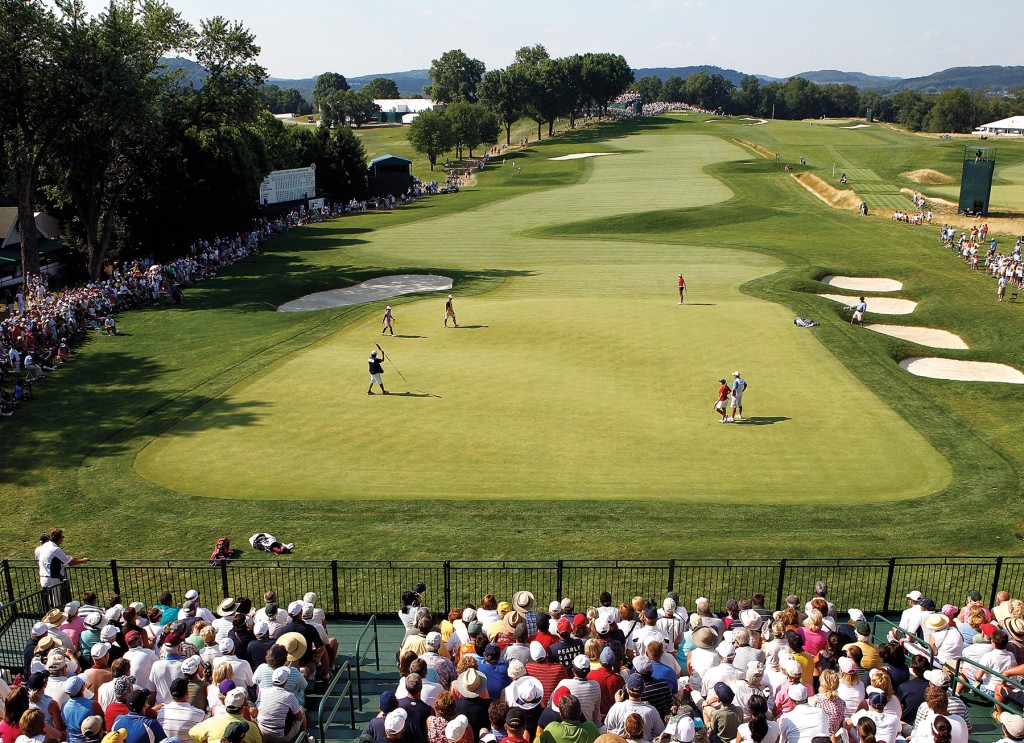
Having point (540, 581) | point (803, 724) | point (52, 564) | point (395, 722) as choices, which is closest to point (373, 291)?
point (52, 564)

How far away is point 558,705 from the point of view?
9.55 metres

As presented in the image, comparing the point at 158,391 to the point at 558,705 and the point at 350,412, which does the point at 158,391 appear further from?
the point at 558,705

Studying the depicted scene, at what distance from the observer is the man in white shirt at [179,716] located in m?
9.60

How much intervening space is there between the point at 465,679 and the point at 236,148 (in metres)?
A: 60.7

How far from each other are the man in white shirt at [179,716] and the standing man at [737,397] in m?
19.6

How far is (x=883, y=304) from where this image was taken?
46031 mm

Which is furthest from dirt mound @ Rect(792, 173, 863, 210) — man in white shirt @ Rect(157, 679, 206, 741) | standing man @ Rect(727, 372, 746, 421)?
man in white shirt @ Rect(157, 679, 206, 741)

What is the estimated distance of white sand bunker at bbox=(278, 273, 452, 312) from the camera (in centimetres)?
4572

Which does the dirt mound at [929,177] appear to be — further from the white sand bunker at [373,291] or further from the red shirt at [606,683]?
the red shirt at [606,683]

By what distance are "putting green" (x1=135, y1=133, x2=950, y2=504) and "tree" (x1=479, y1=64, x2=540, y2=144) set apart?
12244 centimetres

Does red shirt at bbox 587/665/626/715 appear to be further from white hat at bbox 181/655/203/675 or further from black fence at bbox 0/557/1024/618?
black fence at bbox 0/557/1024/618

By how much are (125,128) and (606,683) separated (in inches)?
1884

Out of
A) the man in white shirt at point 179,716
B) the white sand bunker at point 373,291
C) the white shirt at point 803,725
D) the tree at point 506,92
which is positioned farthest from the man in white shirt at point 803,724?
the tree at point 506,92

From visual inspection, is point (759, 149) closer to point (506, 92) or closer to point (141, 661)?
point (506, 92)
